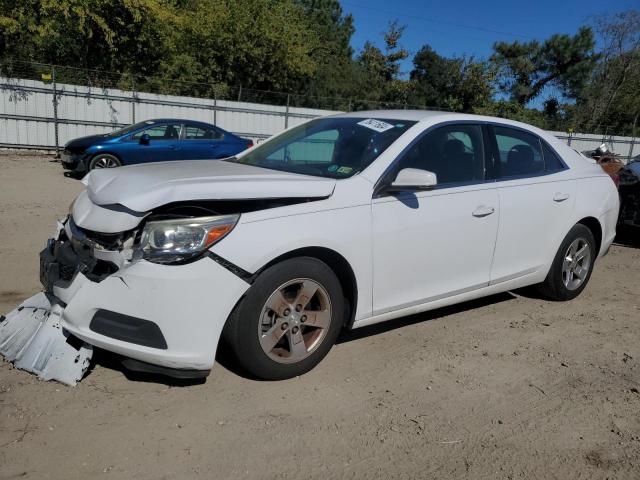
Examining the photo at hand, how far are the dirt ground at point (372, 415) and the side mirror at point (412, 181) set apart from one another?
1.18 metres

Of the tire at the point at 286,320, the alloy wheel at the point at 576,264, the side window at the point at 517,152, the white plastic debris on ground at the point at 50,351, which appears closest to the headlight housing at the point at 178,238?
the tire at the point at 286,320

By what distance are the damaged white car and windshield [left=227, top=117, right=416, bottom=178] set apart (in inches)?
0.6

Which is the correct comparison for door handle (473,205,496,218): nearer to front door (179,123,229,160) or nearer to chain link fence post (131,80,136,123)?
front door (179,123,229,160)

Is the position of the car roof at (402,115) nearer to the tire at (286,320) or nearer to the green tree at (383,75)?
the tire at (286,320)

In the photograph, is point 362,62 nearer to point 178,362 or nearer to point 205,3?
point 205,3

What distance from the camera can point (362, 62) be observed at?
45156 millimetres

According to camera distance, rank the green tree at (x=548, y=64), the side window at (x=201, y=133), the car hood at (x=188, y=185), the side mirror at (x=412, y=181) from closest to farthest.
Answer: the car hood at (x=188, y=185), the side mirror at (x=412, y=181), the side window at (x=201, y=133), the green tree at (x=548, y=64)

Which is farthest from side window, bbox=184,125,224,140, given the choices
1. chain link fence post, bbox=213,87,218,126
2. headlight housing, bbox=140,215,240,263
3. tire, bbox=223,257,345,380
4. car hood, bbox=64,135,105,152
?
headlight housing, bbox=140,215,240,263

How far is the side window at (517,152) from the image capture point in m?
4.52

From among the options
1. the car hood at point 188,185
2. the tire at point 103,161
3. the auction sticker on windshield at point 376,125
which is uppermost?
the auction sticker on windshield at point 376,125

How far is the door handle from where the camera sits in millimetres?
4117

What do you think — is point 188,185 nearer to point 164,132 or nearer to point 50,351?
point 50,351

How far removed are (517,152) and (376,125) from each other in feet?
4.41

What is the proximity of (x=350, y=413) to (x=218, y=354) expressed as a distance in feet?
3.35
